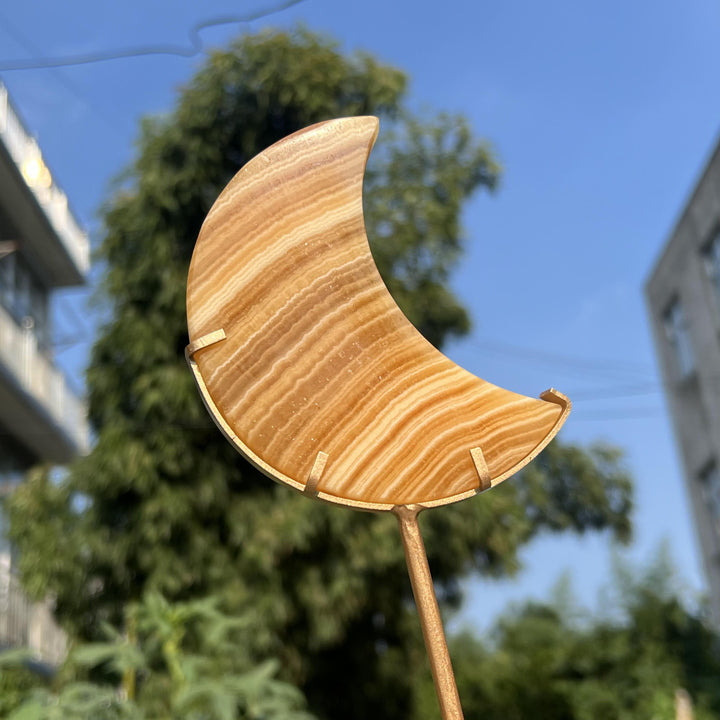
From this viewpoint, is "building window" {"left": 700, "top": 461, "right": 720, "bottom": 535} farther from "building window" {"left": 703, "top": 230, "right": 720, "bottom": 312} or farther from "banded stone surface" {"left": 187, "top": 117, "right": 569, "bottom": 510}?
"banded stone surface" {"left": 187, "top": 117, "right": 569, "bottom": 510}

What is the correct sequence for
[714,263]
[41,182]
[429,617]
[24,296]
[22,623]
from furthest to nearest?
[714,263] < [24,296] < [41,182] < [22,623] < [429,617]

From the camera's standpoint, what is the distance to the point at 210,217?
1155 millimetres

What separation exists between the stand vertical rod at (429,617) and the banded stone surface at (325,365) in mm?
29

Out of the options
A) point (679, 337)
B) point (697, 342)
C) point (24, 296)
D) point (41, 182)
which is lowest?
point (697, 342)

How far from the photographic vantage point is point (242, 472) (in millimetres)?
7266

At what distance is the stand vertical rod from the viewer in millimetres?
1059

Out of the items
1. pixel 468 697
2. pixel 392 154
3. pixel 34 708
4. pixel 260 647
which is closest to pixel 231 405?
pixel 34 708

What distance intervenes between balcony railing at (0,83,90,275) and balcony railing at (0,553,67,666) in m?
3.16

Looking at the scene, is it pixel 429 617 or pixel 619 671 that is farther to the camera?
pixel 619 671

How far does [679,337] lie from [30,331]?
9.78m

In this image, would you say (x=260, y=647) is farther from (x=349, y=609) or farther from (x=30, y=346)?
(x=30, y=346)

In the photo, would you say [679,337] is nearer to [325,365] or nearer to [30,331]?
[30,331]

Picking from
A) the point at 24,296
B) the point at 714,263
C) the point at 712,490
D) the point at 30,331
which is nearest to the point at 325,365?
the point at 30,331

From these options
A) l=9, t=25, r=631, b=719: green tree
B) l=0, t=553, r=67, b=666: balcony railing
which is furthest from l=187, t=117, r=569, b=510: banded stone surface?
l=0, t=553, r=67, b=666: balcony railing
